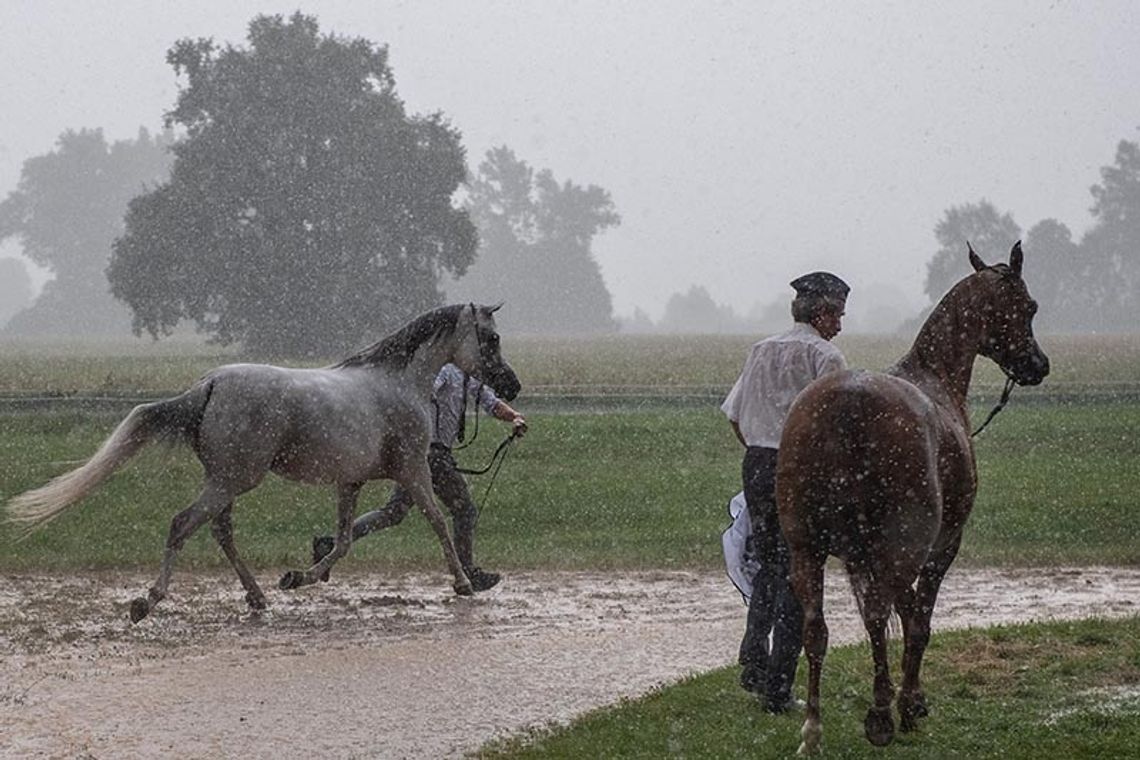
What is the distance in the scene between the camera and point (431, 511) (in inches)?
444

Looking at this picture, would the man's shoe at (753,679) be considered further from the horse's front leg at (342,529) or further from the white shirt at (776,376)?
the horse's front leg at (342,529)

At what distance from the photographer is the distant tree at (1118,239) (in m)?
124

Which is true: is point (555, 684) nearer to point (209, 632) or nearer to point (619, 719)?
point (619, 719)

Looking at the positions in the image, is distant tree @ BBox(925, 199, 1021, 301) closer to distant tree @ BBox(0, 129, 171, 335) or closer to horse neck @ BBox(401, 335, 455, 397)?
distant tree @ BBox(0, 129, 171, 335)

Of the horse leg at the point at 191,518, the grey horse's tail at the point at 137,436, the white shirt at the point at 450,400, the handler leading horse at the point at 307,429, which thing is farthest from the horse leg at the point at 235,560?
the white shirt at the point at 450,400

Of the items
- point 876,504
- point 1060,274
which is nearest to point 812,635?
point 876,504

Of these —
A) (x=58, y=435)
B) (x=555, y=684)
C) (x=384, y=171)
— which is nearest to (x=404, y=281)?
(x=384, y=171)

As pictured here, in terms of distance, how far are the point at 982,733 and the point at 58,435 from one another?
16.1m

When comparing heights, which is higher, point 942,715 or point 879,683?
point 879,683

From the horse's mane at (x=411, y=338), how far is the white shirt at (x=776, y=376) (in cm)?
416

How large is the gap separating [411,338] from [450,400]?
708 millimetres

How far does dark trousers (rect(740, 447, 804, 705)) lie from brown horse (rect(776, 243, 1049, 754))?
66cm

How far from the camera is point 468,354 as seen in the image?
37.6ft

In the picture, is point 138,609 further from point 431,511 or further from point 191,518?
point 431,511
